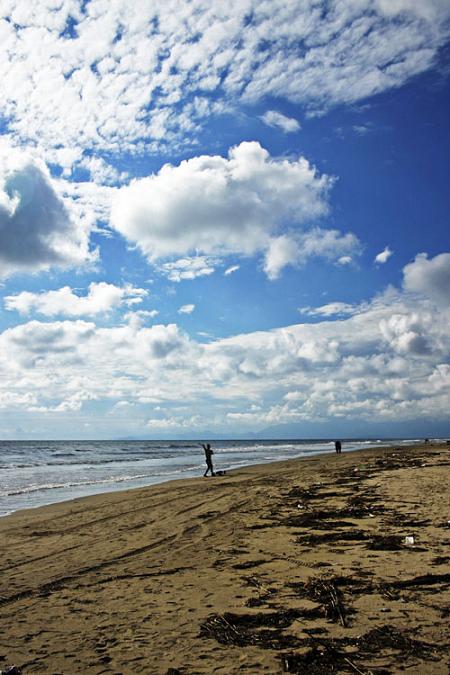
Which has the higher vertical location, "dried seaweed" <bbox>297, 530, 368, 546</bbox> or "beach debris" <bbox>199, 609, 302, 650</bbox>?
"beach debris" <bbox>199, 609, 302, 650</bbox>

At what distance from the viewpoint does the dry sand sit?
4.88 meters

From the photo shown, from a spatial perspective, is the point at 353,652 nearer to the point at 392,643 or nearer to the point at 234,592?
the point at 392,643

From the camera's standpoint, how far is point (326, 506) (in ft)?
44.9

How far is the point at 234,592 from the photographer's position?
22.2 ft

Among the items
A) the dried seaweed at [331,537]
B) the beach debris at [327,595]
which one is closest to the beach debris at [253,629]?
the beach debris at [327,595]

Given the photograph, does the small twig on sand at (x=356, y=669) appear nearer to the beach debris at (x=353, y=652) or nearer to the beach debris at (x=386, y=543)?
the beach debris at (x=353, y=652)

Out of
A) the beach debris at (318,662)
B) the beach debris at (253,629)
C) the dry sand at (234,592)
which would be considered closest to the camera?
the beach debris at (318,662)

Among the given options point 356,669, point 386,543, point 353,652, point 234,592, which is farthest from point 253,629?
point 386,543

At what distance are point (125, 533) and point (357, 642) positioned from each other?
26.1 feet

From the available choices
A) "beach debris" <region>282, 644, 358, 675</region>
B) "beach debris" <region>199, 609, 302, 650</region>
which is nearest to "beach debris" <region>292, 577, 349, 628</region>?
"beach debris" <region>199, 609, 302, 650</region>

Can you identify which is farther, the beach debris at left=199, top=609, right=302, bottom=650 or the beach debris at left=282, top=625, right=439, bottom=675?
the beach debris at left=199, top=609, right=302, bottom=650

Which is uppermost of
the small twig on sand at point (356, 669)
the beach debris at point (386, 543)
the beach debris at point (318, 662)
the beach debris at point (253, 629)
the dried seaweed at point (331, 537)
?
the small twig on sand at point (356, 669)

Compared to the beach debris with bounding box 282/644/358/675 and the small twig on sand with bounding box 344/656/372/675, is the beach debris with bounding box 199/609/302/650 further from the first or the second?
the small twig on sand with bounding box 344/656/372/675

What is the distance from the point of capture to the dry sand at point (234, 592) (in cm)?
488
